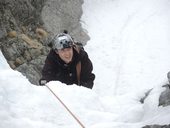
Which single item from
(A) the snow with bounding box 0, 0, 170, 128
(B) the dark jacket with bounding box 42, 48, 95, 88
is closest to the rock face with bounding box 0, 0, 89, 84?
(A) the snow with bounding box 0, 0, 170, 128

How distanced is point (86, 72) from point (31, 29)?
803 centimetres

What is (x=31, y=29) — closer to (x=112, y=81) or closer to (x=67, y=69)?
(x=112, y=81)

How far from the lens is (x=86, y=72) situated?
6.05 m

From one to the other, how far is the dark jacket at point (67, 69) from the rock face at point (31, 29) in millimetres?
5060

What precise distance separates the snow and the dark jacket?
1.62ft

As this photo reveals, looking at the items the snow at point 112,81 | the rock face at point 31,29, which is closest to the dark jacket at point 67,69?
the snow at point 112,81

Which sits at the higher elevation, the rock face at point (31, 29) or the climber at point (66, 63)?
the climber at point (66, 63)

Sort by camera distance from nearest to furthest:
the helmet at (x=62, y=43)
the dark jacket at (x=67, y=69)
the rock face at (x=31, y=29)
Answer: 1. the helmet at (x=62, y=43)
2. the dark jacket at (x=67, y=69)
3. the rock face at (x=31, y=29)

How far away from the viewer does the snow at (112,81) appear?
4332 mm

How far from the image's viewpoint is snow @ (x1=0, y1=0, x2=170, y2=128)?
4.33 m

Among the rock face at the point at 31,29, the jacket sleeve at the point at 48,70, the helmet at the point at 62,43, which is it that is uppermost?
the helmet at the point at 62,43

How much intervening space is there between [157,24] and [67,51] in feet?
37.0

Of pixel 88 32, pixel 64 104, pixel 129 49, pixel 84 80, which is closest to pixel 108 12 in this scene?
pixel 88 32

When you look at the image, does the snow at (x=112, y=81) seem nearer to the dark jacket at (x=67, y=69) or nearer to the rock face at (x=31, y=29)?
the dark jacket at (x=67, y=69)
